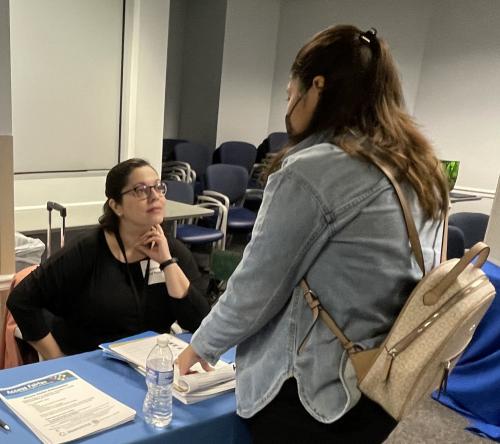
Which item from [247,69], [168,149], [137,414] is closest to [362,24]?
[247,69]

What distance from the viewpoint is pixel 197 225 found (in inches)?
171

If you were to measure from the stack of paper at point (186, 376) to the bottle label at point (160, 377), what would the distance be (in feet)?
0.30

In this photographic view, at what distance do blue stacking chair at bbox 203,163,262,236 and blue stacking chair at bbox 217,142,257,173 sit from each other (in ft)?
3.16

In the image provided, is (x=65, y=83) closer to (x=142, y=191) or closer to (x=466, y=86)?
(x=142, y=191)

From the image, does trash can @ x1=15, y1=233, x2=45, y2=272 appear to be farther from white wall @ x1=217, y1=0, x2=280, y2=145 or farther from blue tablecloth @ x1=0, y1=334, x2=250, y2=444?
white wall @ x1=217, y1=0, x2=280, y2=145

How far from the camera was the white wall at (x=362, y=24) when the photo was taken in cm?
575

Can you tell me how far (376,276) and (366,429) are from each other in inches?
11.5

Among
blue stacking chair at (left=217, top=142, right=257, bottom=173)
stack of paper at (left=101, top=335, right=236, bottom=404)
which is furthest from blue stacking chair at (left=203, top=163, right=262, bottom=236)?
stack of paper at (left=101, top=335, right=236, bottom=404)

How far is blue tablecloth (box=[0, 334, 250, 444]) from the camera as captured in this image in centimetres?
102

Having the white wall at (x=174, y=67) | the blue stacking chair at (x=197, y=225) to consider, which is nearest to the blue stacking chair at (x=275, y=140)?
the white wall at (x=174, y=67)

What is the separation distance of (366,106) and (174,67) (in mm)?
5984

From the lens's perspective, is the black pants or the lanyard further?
the lanyard

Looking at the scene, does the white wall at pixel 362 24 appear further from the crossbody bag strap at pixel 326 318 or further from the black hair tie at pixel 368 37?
the crossbody bag strap at pixel 326 318

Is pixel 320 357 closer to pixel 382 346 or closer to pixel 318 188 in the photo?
pixel 382 346
